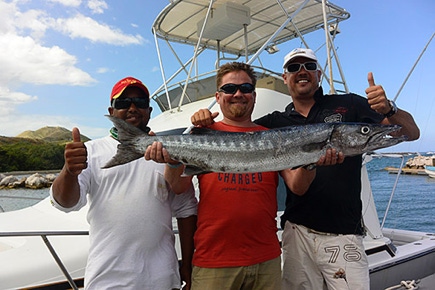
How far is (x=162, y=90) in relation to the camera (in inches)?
299

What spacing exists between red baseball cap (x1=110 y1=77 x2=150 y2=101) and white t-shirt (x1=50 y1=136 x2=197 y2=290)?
0.43 metres

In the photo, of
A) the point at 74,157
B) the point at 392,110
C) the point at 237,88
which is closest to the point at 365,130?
the point at 392,110

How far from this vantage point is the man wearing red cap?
2258 millimetres

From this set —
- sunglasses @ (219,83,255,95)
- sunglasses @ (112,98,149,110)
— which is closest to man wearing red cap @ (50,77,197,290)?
sunglasses @ (112,98,149,110)

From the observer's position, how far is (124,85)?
2.56 meters

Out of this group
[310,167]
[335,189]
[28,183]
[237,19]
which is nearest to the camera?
[310,167]

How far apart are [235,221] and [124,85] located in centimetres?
128

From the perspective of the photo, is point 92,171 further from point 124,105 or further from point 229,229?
point 229,229

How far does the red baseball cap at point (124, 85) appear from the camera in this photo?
255 cm

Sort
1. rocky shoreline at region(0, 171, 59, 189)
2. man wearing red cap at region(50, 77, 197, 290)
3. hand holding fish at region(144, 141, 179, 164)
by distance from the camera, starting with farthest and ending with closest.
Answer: rocky shoreline at region(0, 171, 59, 189) < hand holding fish at region(144, 141, 179, 164) < man wearing red cap at region(50, 77, 197, 290)

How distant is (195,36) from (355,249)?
6438mm

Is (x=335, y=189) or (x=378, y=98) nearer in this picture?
(x=378, y=98)

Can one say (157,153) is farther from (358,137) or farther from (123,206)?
(358,137)

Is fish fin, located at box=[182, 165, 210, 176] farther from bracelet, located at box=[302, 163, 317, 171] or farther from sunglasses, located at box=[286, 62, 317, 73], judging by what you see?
sunglasses, located at box=[286, 62, 317, 73]
